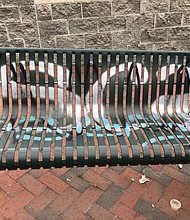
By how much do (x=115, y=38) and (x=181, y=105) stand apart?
59.3 inches

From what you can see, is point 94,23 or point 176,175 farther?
point 94,23

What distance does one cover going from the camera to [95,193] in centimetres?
224

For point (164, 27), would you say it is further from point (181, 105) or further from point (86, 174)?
point (86, 174)

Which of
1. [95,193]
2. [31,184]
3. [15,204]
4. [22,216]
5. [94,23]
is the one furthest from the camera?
[94,23]

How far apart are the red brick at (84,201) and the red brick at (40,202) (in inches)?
7.3

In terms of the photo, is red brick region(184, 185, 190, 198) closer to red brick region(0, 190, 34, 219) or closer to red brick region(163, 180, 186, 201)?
red brick region(163, 180, 186, 201)

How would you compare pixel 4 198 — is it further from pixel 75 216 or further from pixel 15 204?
pixel 75 216

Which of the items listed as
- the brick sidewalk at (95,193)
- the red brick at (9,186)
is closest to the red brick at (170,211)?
the brick sidewalk at (95,193)

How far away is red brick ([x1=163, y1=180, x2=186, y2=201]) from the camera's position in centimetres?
221

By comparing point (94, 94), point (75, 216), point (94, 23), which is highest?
point (94, 23)

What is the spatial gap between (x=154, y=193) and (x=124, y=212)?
33cm

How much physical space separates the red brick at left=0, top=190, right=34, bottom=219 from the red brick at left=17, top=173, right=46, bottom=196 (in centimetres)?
5

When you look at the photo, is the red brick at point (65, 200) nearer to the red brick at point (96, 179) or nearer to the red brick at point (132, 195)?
the red brick at point (96, 179)

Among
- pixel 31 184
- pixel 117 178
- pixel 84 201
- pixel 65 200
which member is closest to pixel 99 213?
pixel 84 201
